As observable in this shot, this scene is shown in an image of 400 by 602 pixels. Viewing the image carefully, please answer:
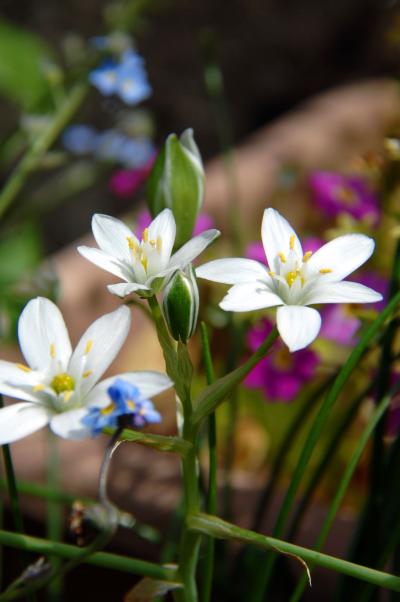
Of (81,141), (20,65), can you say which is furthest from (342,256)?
(20,65)

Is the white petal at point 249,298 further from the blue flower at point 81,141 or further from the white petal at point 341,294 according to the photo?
the blue flower at point 81,141

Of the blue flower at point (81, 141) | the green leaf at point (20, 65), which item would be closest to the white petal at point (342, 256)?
the blue flower at point (81, 141)

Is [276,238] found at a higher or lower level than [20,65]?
lower

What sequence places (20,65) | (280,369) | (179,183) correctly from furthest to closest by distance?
(20,65)
(280,369)
(179,183)

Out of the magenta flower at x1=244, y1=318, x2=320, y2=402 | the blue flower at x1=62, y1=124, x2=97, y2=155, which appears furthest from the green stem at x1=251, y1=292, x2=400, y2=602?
the blue flower at x1=62, y1=124, x2=97, y2=155

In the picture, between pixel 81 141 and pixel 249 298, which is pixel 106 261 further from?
pixel 81 141

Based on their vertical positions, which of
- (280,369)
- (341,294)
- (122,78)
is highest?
(122,78)

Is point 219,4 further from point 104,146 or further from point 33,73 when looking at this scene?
point 104,146
